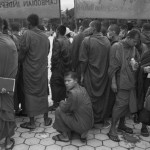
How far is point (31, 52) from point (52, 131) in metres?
1.35

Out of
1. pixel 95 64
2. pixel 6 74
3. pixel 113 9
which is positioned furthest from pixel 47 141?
pixel 113 9

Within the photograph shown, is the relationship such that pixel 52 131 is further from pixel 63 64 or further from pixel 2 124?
pixel 63 64

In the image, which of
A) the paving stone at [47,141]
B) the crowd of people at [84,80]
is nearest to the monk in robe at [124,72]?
the crowd of people at [84,80]

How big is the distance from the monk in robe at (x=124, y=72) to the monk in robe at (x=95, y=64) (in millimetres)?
277

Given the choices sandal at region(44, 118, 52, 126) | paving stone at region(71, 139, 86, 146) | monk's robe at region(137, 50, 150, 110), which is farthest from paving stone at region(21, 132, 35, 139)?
monk's robe at region(137, 50, 150, 110)

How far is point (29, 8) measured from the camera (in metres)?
3.96

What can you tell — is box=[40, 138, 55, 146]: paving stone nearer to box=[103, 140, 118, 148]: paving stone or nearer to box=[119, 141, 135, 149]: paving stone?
box=[103, 140, 118, 148]: paving stone

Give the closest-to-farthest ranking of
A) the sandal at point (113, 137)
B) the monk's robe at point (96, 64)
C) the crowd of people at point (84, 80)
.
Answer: the crowd of people at point (84, 80) < the sandal at point (113, 137) < the monk's robe at point (96, 64)

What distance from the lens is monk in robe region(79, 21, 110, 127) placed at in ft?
12.7

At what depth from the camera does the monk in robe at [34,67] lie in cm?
378

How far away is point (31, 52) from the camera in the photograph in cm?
381

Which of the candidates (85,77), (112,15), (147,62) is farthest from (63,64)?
(147,62)

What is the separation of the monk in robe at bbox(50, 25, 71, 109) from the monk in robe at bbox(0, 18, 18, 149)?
4.71ft

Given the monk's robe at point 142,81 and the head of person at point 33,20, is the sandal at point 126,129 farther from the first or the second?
the head of person at point 33,20
